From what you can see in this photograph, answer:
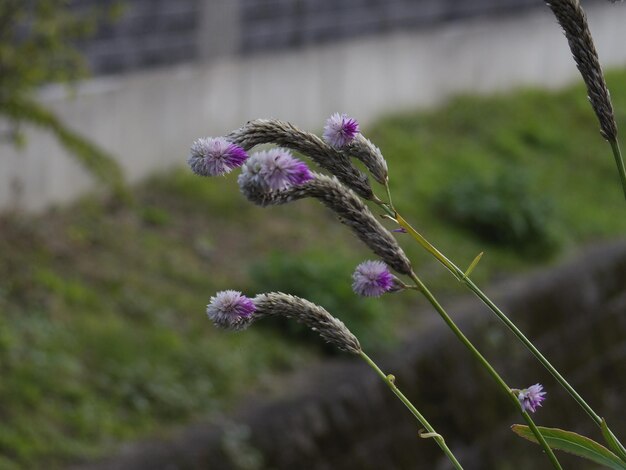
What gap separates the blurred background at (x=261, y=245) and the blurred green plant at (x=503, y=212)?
0.02 meters

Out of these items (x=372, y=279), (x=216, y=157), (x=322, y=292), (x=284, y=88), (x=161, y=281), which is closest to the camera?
(x=216, y=157)

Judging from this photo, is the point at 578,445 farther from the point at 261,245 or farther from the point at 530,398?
the point at 261,245

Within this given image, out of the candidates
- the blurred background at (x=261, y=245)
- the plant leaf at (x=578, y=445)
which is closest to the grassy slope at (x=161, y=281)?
the blurred background at (x=261, y=245)

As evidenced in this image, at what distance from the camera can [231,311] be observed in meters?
1.65

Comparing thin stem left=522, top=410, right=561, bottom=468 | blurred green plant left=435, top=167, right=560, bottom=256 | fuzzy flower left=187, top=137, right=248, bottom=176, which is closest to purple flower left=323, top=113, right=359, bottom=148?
fuzzy flower left=187, top=137, right=248, bottom=176

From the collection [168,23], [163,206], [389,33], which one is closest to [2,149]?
[163,206]

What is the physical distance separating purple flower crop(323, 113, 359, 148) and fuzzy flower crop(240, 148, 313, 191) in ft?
0.42

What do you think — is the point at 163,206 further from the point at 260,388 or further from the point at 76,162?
the point at 260,388

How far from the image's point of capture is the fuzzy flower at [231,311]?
1.65m

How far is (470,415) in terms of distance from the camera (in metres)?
7.48

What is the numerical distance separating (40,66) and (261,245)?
1.97m

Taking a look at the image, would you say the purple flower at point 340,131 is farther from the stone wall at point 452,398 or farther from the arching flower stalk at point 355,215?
the stone wall at point 452,398

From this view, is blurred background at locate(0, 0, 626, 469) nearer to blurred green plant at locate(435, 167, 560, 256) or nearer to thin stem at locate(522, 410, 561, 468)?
blurred green plant at locate(435, 167, 560, 256)

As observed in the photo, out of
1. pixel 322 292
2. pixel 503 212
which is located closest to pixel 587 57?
pixel 322 292
